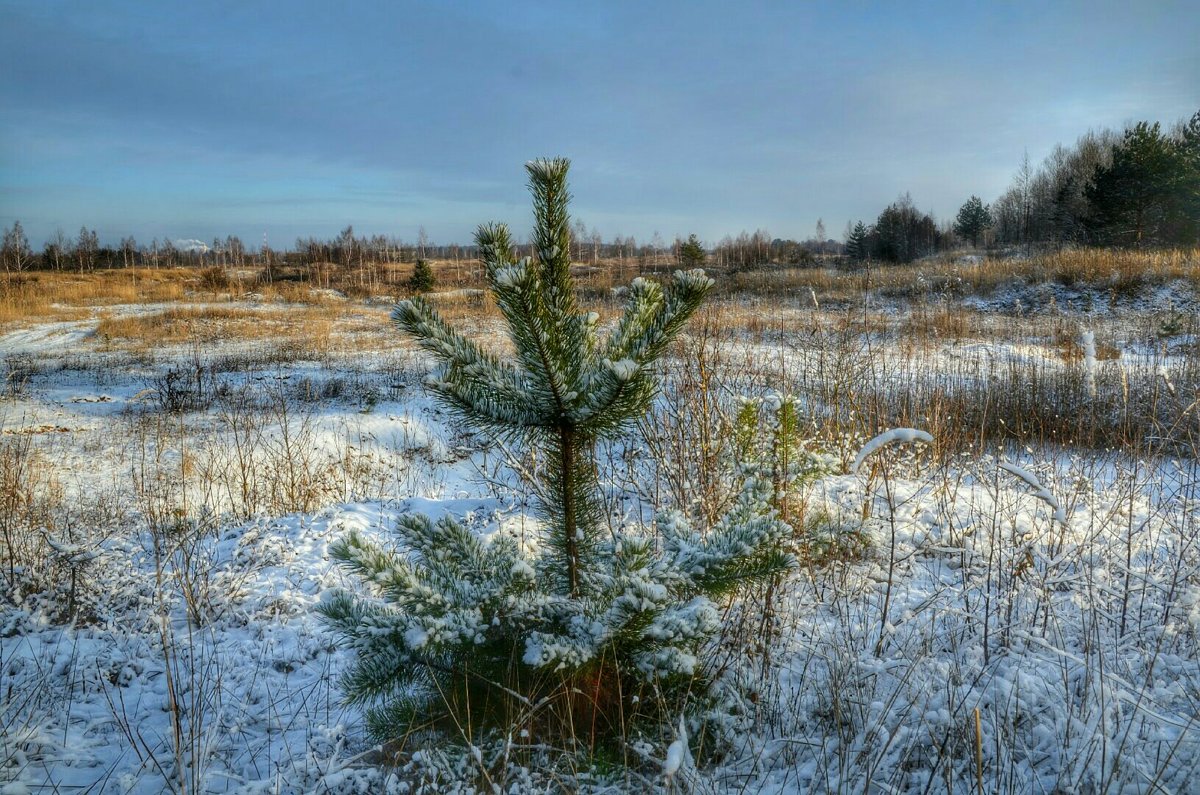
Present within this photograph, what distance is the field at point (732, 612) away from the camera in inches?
68.0

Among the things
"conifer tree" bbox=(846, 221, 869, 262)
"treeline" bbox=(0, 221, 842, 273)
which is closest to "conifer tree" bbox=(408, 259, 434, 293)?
"treeline" bbox=(0, 221, 842, 273)

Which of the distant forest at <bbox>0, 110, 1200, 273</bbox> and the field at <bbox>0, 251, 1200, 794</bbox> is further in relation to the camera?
the distant forest at <bbox>0, 110, 1200, 273</bbox>

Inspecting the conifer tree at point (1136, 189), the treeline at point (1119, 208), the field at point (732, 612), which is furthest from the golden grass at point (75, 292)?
the conifer tree at point (1136, 189)

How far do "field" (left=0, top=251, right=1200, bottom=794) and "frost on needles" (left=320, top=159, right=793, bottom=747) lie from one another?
142 millimetres

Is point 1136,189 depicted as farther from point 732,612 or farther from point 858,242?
point 732,612

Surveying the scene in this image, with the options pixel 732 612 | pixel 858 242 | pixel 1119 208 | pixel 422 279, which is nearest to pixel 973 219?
pixel 858 242

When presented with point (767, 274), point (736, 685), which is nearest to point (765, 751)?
point (736, 685)

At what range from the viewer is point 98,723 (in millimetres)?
2182

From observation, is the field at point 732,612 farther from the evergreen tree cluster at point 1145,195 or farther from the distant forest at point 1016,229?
the evergreen tree cluster at point 1145,195

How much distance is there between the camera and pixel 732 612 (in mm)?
2617

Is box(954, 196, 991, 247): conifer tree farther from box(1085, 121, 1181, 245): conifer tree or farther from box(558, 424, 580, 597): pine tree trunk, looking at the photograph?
box(558, 424, 580, 597): pine tree trunk

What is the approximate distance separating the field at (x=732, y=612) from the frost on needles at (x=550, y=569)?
0.14 metres

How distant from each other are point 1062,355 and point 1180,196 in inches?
1021

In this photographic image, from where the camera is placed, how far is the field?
1728 mm
